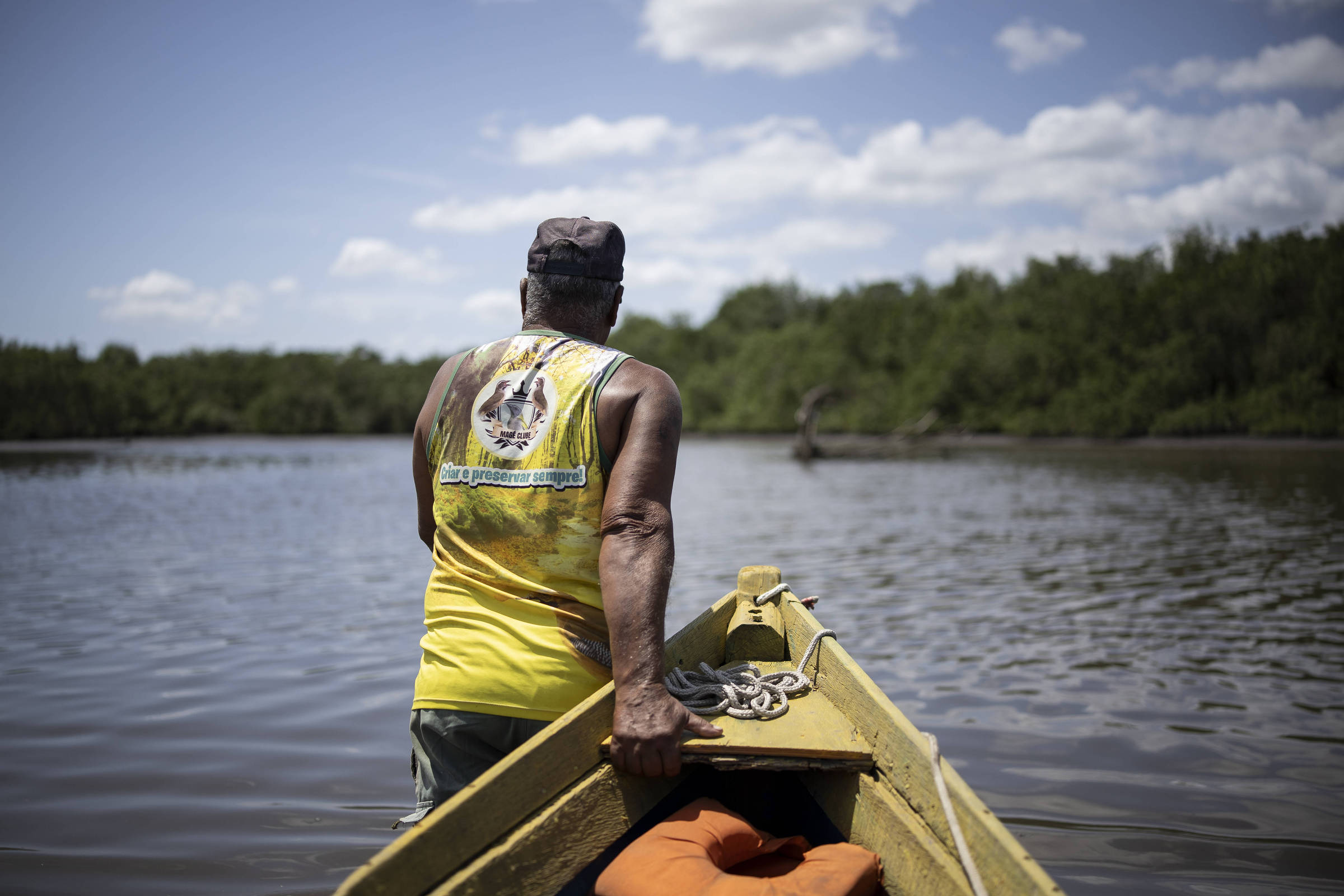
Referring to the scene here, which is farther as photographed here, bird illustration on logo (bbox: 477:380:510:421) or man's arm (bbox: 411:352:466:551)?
man's arm (bbox: 411:352:466:551)

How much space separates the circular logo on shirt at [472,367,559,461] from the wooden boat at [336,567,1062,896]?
61 centimetres

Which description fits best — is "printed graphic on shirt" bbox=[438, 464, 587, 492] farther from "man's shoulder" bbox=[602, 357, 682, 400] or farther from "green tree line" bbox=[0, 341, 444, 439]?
"green tree line" bbox=[0, 341, 444, 439]

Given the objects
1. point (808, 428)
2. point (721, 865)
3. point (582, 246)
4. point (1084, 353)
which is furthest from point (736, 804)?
point (1084, 353)

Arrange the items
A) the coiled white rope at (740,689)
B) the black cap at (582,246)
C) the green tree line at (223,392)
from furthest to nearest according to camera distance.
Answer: the green tree line at (223,392) < the coiled white rope at (740,689) < the black cap at (582,246)

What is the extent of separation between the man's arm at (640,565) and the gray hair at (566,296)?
10.8 inches

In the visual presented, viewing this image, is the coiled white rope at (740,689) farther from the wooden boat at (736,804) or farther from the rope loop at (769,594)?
the rope loop at (769,594)

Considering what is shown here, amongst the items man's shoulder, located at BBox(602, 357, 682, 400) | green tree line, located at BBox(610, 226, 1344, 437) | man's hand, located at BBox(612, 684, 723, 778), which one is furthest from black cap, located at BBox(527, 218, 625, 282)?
green tree line, located at BBox(610, 226, 1344, 437)

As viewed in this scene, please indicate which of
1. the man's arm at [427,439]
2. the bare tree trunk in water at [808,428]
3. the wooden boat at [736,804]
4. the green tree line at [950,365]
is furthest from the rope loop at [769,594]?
the green tree line at [950,365]

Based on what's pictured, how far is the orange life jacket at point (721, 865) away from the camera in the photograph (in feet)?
6.18

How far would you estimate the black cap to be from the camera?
231 centimetres

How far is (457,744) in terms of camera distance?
7.09 ft

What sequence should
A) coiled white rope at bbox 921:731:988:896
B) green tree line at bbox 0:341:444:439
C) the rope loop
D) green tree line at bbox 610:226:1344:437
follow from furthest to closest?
green tree line at bbox 0:341:444:439, green tree line at bbox 610:226:1344:437, the rope loop, coiled white rope at bbox 921:731:988:896

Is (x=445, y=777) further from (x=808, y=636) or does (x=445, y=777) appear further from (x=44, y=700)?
(x=44, y=700)

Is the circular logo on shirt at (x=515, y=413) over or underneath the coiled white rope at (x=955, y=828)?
over
